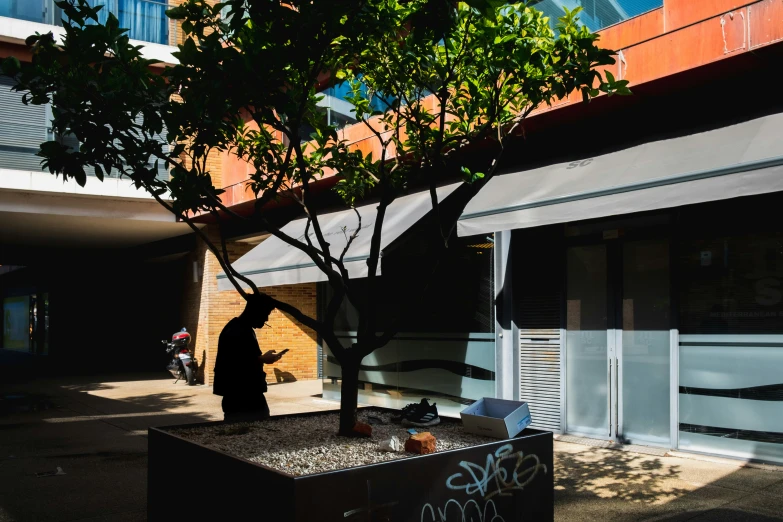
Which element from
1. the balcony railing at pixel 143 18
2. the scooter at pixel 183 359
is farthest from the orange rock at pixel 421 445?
the balcony railing at pixel 143 18

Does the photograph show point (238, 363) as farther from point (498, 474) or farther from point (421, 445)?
point (498, 474)

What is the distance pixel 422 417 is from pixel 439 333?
214 inches

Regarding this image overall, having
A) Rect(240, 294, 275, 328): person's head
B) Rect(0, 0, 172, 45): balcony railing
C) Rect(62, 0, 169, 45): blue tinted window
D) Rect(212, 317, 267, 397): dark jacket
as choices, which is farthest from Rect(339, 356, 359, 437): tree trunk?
Rect(62, 0, 169, 45): blue tinted window

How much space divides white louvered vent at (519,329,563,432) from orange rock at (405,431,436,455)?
5193mm

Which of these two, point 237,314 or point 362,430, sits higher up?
point 237,314

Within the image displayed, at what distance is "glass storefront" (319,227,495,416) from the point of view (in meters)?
9.62

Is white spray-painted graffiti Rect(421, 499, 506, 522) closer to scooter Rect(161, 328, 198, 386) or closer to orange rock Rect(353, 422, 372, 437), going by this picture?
orange rock Rect(353, 422, 372, 437)

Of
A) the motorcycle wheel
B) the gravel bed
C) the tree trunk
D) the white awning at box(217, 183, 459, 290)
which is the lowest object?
the motorcycle wheel

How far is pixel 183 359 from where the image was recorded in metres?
16.3

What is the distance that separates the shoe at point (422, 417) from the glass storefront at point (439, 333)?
397cm

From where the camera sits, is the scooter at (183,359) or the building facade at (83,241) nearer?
the building facade at (83,241)

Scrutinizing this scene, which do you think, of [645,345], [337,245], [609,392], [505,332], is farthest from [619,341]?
[337,245]

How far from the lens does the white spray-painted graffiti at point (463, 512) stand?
3.49 m

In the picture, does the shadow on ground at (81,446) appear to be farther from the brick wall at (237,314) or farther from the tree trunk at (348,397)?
the brick wall at (237,314)
